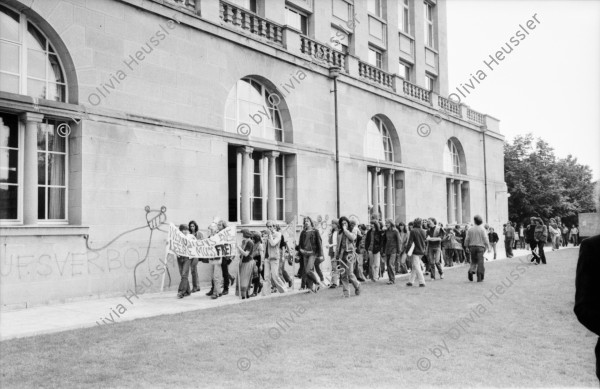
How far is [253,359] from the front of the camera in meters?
6.38

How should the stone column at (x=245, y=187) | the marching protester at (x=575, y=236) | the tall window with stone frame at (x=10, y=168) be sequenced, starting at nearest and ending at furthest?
the tall window with stone frame at (x=10, y=168), the stone column at (x=245, y=187), the marching protester at (x=575, y=236)

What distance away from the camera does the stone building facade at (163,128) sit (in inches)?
445

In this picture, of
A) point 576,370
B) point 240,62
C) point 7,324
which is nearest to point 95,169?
point 7,324

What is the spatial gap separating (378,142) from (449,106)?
8.97 m

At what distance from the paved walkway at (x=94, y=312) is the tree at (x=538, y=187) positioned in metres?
41.1

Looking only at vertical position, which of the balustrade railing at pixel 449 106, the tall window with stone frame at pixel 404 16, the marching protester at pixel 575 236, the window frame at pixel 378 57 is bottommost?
the marching protester at pixel 575 236

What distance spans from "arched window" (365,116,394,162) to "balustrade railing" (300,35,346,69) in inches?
136

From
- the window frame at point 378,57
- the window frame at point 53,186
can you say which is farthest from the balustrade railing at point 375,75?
the window frame at point 53,186

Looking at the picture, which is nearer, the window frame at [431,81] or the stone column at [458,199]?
the stone column at [458,199]

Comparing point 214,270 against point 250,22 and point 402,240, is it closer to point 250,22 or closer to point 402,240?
point 402,240

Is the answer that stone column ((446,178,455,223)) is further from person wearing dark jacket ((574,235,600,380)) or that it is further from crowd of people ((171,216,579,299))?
person wearing dark jacket ((574,235,600,380))

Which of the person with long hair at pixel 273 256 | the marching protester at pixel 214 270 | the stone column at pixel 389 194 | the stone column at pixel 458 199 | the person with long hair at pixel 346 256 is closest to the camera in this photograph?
the person with long hair at pixel 346 256

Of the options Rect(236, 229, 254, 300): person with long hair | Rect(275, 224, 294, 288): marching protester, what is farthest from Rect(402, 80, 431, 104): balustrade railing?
Rect(236, 229, 254, 300): person with long hair

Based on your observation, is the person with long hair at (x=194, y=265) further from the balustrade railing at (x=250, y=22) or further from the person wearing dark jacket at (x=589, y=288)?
the person wearing dark jacket at (x=589, y=288)
